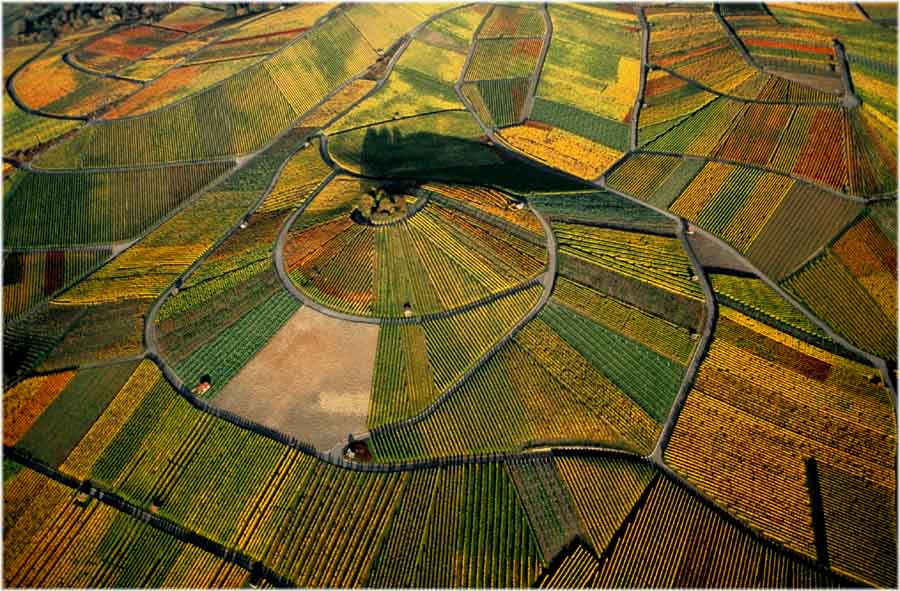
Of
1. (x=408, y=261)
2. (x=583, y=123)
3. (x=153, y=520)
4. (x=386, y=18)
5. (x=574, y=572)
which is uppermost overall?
(x=386, y=18)

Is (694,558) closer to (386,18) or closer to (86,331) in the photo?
(86,331)

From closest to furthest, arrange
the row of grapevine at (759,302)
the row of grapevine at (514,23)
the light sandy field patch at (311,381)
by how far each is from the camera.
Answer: the light sandy field patch at (311,381) → the row of grapevine at (759,302) → the row of grapevine at (514,23)

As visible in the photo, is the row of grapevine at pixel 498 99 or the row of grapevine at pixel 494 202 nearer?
the row of grapevine at pixel 494 202

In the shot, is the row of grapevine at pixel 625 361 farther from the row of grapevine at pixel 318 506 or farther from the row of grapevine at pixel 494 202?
the row of grapevine at pixel 318 506

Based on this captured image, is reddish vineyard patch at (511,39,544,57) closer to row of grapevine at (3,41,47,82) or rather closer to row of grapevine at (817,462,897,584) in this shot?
row of grapevine at (817,462,897,584)

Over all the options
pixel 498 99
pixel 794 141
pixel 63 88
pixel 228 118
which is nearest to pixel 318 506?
pixel 228 118

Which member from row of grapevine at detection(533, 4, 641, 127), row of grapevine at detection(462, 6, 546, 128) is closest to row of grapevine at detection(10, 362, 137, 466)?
row of grapevine at detection(462, 6, 546, 128)

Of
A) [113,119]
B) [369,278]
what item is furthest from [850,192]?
[113,119]

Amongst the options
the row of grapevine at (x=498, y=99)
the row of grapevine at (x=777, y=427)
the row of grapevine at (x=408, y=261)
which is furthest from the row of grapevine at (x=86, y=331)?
the row of grapevine at (x=498, y=99)
